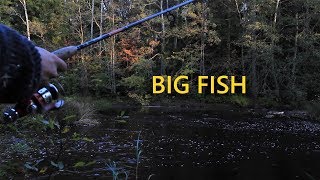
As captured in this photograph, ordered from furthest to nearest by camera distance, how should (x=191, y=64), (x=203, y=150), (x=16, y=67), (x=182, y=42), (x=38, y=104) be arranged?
1. (x=182, y=42)
2. (x=191, y=64)
3. (x=203, y=150)
4. (x=38, y=104)
5. (x=16, y=67)

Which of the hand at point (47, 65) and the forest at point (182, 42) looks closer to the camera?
the hand at point (47, 65)

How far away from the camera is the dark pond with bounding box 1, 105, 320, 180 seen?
24.3 ft

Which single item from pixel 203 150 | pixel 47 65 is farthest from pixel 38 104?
pixel 203 150

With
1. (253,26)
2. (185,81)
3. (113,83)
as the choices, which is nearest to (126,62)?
(113,83)

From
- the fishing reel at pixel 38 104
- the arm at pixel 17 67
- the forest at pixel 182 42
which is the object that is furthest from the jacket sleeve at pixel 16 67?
the forest at pixel 182 42

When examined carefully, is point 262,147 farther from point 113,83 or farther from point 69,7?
point 69,7

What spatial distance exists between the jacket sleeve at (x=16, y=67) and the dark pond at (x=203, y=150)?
4.47 m

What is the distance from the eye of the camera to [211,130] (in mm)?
12867

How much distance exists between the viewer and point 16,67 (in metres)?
0.89

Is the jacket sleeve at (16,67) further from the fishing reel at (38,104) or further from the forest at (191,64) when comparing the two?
the forest at (191,64)

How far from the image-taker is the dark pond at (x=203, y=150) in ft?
24.3

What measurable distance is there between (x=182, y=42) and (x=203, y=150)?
60.6 ft

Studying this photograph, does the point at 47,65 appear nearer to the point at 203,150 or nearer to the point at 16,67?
the point at 16,67

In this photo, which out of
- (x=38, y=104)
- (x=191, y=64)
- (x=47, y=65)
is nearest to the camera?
(x=47, y=65)
